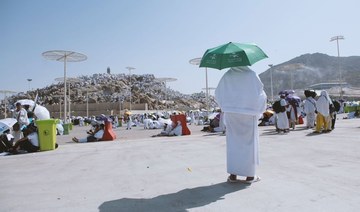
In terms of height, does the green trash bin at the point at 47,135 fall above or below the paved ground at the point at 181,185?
above

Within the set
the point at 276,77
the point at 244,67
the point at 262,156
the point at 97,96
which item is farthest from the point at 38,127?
the point at 276,77

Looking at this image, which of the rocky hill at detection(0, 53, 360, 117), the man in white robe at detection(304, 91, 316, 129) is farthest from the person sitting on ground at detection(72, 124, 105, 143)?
the rocky hill at detection(0, 53, 360, 117)

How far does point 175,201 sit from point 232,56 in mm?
1965

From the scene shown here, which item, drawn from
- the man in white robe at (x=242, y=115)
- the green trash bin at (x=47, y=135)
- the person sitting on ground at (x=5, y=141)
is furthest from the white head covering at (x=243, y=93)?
the person sitting on ground at (x=5, y=141)

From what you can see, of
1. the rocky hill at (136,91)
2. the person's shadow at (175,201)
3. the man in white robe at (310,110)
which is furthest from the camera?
the rocky hill at (136,91)

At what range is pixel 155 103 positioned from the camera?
221 ft

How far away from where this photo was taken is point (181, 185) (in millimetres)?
4461

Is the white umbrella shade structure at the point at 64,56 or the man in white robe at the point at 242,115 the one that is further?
the white umbrella shade structure at the point at 64,56

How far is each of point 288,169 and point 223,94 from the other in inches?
66.4

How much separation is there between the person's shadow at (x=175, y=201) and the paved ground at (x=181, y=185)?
10 mm

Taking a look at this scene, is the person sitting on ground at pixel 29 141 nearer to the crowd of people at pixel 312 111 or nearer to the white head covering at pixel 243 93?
the white head covering at pixel 243 93

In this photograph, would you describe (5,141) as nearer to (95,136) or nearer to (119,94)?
(95,136)

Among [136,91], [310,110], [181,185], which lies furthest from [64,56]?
[136,91]

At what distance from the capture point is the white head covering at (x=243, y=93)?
4414mm
